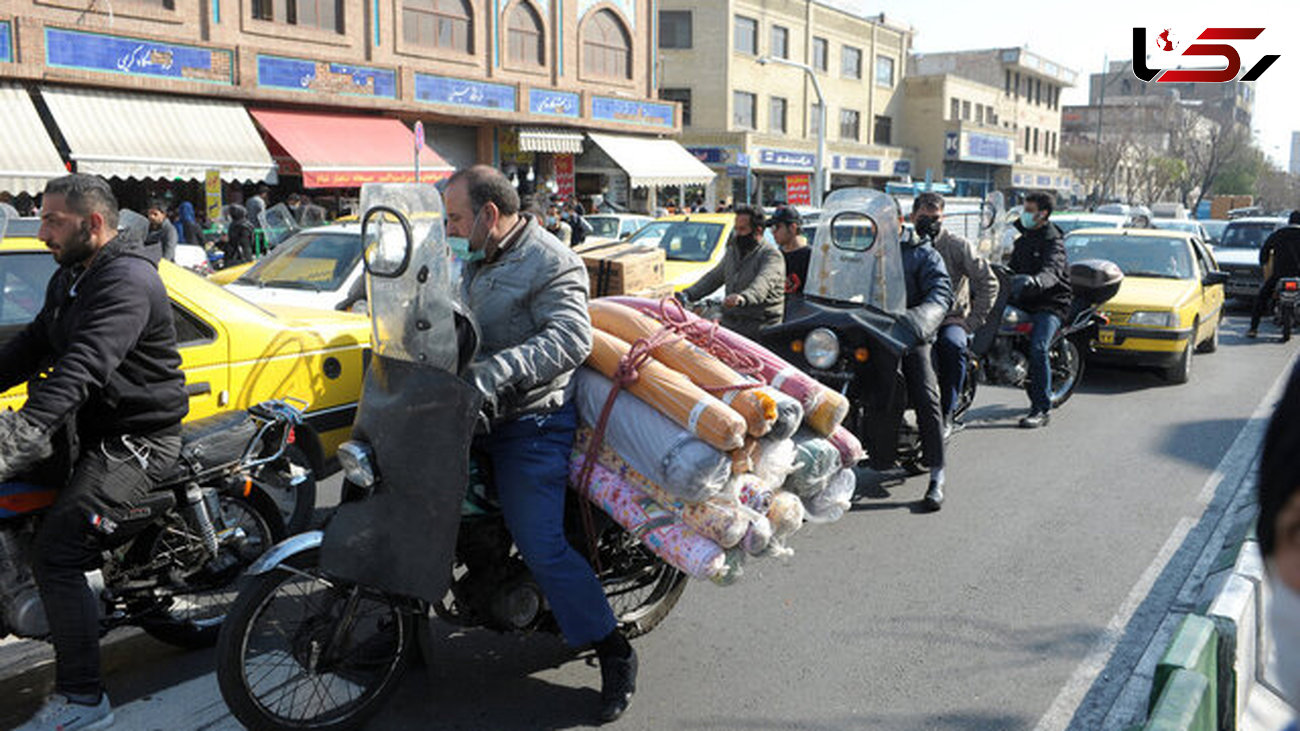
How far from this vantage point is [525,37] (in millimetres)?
28703

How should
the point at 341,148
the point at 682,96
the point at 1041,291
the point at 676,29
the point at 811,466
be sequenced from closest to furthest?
the point at 811,466 < the point at 1041,291 < the point at 341,148 < the point at 676,29 < the point at 682,96

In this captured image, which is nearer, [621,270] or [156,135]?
[621,270]

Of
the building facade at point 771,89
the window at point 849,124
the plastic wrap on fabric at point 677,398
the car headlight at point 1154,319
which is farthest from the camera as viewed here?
the window at point 849,124

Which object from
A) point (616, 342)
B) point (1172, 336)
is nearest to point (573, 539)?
point (616, 342)

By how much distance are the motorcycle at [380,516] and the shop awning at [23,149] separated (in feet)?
55.4

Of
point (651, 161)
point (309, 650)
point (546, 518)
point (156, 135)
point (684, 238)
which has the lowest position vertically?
point (309, 650)

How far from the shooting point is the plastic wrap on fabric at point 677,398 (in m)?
3.46

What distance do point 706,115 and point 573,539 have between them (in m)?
40.2

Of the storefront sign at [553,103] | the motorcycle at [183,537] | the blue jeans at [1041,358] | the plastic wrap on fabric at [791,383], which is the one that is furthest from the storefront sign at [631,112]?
the plastic wrap on fabric at [791,383]

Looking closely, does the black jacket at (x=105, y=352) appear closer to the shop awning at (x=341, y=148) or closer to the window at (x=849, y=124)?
the shop awning at (x=341, y=148)

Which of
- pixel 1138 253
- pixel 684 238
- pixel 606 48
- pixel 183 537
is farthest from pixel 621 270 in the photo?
pixel 606 48

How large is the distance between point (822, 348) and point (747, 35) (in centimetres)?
4010

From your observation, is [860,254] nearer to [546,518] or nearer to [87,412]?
[546,518]

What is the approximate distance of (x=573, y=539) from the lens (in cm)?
387
